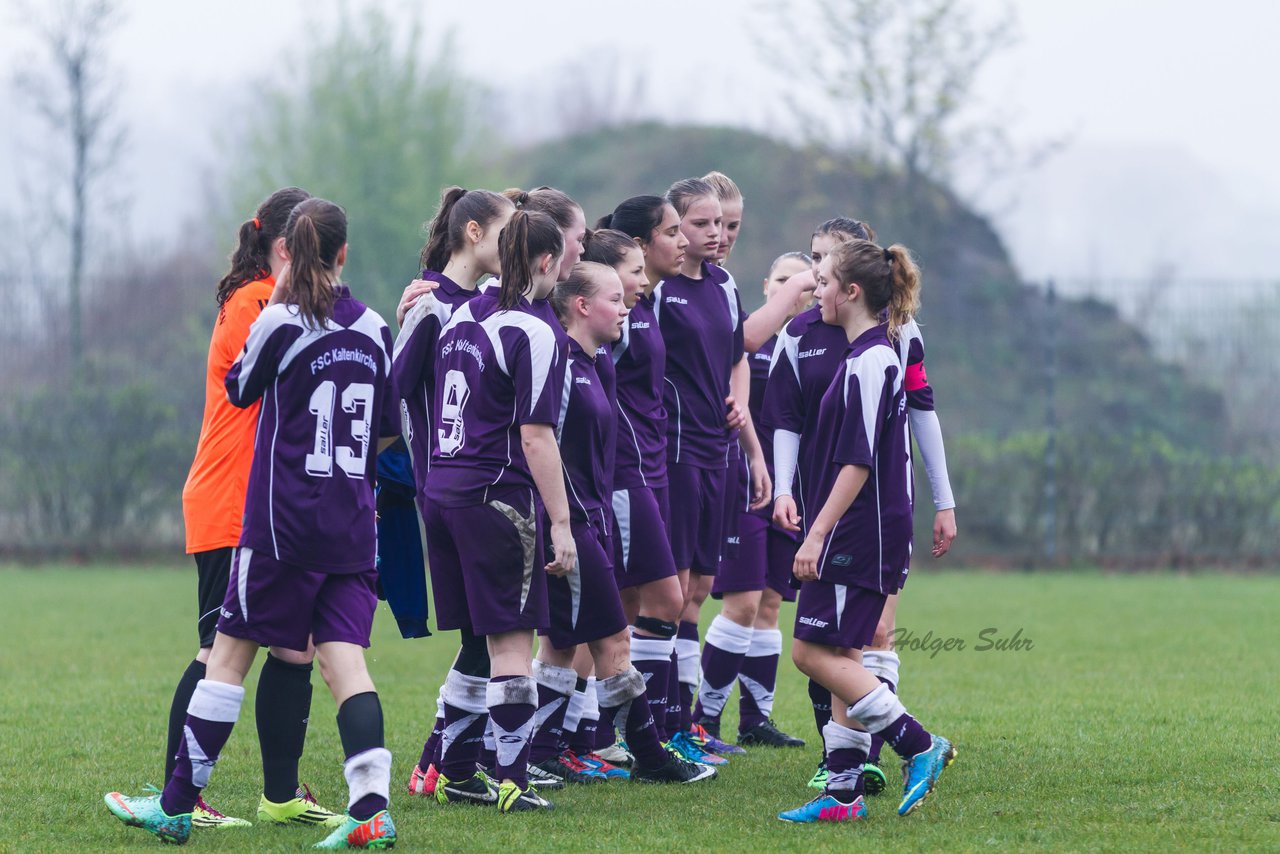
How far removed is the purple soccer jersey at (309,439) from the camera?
170 inches

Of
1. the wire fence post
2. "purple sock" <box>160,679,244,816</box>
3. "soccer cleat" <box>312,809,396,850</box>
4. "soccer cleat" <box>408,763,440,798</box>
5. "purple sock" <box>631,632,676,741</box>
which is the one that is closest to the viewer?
"soccer cleat" <box>312,809,396,850</box>

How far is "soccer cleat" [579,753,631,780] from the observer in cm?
570

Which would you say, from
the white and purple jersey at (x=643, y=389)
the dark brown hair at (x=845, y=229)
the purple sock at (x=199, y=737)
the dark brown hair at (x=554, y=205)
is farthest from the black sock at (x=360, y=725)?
the dark brown hair at (x=845, y=229)

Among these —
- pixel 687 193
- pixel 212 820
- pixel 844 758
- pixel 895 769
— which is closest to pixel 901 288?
pixel 687 193

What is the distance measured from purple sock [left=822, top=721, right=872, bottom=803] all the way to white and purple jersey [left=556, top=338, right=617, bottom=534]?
1.09 m

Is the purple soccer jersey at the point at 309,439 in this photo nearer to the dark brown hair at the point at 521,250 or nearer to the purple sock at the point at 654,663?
the dark brown hair at the point at 521,250

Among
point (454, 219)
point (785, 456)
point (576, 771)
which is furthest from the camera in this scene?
point (576, 771)

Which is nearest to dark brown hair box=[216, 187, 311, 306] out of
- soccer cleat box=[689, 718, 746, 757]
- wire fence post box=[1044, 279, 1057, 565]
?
soccer cleat box=[689, 718, 746, 757]

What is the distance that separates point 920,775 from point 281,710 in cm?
213

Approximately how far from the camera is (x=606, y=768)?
575 cm

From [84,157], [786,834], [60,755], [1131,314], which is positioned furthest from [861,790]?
[84,157]

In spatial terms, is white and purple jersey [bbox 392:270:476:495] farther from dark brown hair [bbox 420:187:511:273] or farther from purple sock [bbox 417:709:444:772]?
purple sock [bbox 417:709:444:772]

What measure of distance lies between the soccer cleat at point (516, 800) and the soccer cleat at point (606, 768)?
725 millimetres

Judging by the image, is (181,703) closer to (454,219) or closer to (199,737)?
(199,737)
